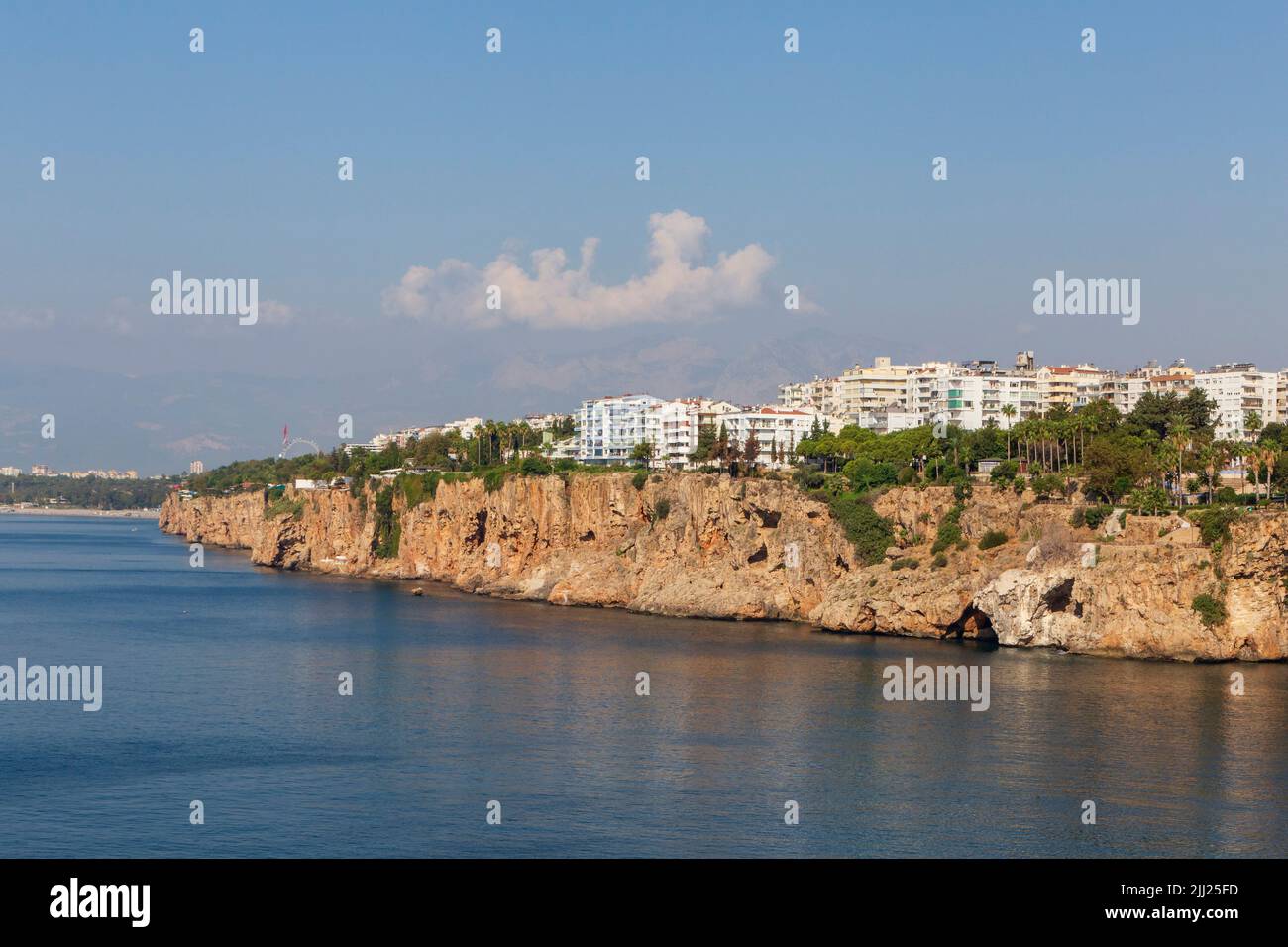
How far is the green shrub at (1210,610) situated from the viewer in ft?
170

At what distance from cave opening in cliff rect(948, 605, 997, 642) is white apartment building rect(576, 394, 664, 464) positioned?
6025 centimetres

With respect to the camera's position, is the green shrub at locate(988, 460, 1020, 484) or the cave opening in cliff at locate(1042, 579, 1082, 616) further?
the green shrub at locate(988, 460, 1020, 484)

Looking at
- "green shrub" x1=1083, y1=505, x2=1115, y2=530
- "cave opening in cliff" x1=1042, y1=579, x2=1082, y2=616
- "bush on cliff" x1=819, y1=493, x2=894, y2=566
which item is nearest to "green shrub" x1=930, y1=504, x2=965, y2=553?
"bush on cliff" x1=819, y1=493, x2=894, y2=566

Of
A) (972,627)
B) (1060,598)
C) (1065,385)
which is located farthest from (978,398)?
(1060,598)

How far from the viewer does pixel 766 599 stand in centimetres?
6912

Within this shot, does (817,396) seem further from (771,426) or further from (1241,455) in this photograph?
(1241,455)

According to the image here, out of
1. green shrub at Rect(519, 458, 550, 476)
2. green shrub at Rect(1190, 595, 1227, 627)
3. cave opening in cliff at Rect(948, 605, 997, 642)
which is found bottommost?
cave opening in cliff at Rect(948, 605, 997, 642)

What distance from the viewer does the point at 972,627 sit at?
60.2 m

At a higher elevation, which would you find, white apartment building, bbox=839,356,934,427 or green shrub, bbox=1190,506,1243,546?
white apartment building, bbox=839,356,934,427

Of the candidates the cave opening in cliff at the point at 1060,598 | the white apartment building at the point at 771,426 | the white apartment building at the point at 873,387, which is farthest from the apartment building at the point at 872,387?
the cave opening in cliff at the point at 1060,598

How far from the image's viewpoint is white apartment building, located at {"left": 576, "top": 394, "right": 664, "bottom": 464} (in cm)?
12350

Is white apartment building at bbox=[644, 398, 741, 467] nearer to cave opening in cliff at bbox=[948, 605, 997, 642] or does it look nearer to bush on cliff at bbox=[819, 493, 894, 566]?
bush on cliff at bbox=[819, 493, 894, 566]

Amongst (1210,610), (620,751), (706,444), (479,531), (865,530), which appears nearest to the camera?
(620,751)

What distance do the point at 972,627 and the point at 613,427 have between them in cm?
7032
